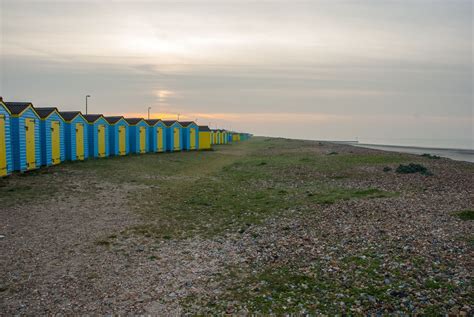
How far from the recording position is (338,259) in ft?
32.1

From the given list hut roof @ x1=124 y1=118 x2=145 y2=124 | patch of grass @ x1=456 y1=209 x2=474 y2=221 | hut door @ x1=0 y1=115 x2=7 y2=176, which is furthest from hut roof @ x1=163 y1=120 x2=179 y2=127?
patch of grass @ x1=456 y1=209 x2=474 y2=221

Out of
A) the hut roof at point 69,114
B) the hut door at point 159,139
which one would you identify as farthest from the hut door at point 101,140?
the hut door at point 159,139

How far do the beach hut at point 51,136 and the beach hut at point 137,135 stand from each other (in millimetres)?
13027

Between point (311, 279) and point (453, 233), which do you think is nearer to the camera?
point (311, 279)

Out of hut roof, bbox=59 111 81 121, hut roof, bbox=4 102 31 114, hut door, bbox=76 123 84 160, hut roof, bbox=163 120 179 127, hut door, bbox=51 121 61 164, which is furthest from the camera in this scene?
hut roof, bbox=163 120 179 127

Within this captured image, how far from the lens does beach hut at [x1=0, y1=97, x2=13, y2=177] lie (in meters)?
21.3

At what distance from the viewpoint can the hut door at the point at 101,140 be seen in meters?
36.3

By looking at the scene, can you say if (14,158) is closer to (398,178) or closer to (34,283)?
(34,283)

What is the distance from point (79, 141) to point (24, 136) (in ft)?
28.5

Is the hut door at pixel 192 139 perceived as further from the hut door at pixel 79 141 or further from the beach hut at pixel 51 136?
the beach hut at pixel 51 136

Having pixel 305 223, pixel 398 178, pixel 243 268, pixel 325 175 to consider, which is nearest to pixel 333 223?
pixel 305 223

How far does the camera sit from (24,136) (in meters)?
24.0

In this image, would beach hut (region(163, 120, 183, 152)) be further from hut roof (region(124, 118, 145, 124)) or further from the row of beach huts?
hut roof (region(124, 118, 145, 124))

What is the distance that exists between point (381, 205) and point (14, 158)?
21.5 meters
